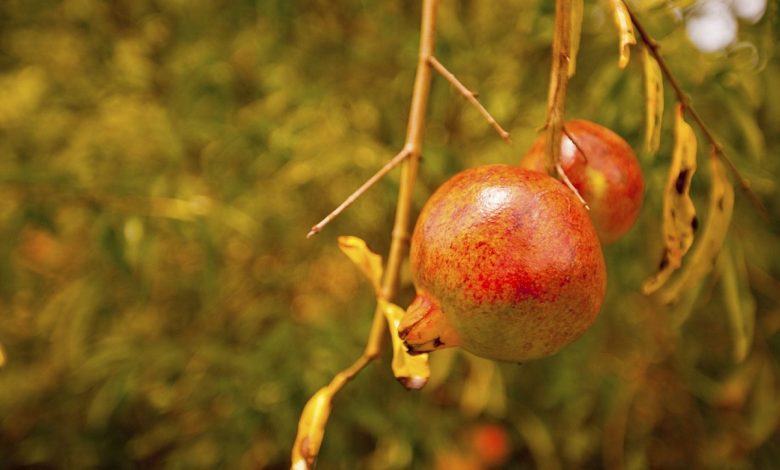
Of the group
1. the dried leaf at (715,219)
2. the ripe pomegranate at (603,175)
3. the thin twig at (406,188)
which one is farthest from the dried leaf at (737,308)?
the thin twig at (406,188)

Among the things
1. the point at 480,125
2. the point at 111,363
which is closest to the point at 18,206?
the point at 111,363

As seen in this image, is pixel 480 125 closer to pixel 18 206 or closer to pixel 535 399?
pixel 535 399

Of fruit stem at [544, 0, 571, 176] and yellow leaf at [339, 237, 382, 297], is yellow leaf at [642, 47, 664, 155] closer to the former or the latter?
fruit stem at [544, 0, 571, 176]

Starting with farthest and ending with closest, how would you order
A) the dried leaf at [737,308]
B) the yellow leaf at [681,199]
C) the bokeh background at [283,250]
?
the bokeh background at [283,250], the dried leaf at [737,308], the yellow leaf at [681,199]

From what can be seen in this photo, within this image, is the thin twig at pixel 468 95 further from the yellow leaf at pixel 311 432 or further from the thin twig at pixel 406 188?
the yellow leaf at pixel 311 432

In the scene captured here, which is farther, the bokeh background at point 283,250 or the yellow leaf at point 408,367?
the bokeh background at point 283,250

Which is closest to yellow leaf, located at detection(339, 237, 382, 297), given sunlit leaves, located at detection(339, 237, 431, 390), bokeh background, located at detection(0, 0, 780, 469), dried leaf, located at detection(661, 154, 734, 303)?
sunlit leaves, located at detection(339, 237, 431, 390)

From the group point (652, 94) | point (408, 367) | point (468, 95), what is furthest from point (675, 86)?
point (408, 367)
